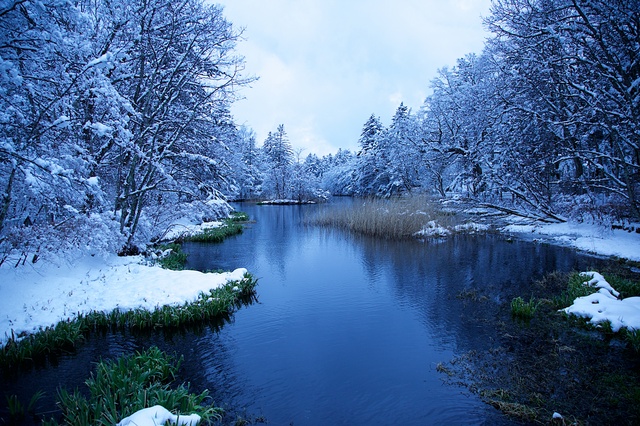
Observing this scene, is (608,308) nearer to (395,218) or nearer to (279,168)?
(395,218)

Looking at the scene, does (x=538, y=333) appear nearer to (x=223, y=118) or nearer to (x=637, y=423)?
(x=637, y=423)

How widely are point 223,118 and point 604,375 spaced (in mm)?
13999

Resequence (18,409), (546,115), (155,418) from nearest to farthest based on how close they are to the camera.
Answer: (155,418), (18,409), (546,115)

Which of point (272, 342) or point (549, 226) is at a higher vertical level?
point (549, 226)

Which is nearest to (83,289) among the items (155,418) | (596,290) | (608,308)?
(155,418)

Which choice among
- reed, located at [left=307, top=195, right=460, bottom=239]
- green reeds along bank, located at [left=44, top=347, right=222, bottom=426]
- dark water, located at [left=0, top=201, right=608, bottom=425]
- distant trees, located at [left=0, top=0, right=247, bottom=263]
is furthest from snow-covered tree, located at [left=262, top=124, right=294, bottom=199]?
green reeds along bank, located at [left=44, top=347, right=222, bottom=426]

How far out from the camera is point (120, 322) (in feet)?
24.9

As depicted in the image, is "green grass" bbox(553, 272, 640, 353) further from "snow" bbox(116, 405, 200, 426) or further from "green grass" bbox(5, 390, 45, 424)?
"green grass" bbox(5, 390, 45, 424)

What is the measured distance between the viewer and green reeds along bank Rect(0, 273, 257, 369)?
6.00 meters

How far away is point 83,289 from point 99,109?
4.63m

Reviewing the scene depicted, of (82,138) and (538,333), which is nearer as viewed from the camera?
(538,333)

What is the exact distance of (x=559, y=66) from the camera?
10.9 m

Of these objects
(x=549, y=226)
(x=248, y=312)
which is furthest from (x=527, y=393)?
(x=549, y=226)

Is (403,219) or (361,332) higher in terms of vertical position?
(403,219)
